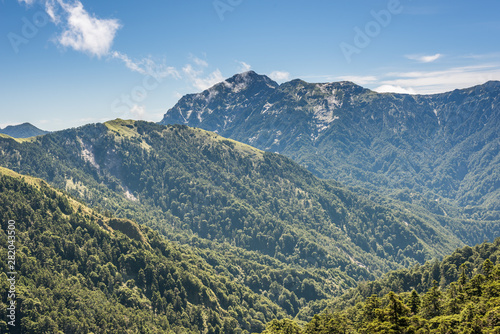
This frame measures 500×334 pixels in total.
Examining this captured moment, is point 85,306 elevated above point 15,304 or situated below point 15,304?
below

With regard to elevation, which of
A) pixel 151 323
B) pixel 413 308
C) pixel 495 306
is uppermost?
pixel 495 306

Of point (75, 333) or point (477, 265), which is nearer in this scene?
point (75, 333)

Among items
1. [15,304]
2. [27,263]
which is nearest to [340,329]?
[15,304]

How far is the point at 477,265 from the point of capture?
649 ft

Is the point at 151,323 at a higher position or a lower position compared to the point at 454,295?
lower

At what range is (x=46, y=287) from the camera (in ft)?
585

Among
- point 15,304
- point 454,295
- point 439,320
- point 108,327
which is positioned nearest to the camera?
point 439,320

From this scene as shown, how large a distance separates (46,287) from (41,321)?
26.6 meters

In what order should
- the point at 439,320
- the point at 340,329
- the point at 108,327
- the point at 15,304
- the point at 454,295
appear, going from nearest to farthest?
the point at 439,320
the point at 340,329
the point at 454,295
the point at 15,304
the point at 108,327

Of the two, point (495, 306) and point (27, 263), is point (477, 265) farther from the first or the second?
point (27, 263)

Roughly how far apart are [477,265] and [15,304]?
233 metres

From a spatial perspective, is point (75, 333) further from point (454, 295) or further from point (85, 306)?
point (454, 295)

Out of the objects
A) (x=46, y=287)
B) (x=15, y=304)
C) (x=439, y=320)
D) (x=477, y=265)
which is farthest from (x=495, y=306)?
(x=46, y=287)

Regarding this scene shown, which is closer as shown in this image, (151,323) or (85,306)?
(85,306)
